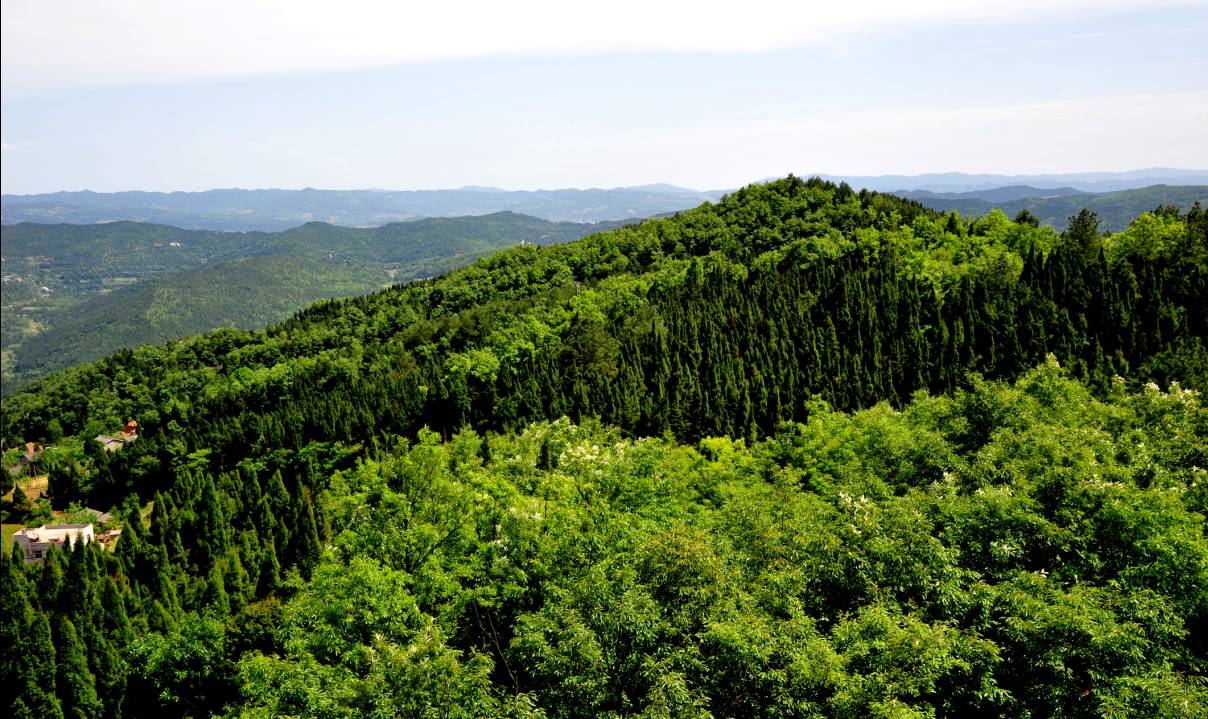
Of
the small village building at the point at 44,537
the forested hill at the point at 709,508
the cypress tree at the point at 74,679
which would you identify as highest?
the forested hill at the point at 709,508

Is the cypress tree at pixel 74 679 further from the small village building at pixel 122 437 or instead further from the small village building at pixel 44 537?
the small village building at pixel 122 437

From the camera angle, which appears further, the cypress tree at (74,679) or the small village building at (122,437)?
the small village building at (122,437)

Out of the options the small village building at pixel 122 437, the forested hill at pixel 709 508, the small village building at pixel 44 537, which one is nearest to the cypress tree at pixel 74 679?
the forested hill at pixel 709 508

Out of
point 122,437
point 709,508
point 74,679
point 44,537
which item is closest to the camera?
point 709,508

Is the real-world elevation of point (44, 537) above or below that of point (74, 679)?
below

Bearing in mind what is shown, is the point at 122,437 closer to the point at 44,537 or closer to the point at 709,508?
the point at 44,537

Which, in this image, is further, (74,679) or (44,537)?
(44,537)

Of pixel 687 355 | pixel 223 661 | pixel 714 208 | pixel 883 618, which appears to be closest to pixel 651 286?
pixel 687 355

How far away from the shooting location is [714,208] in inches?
5536

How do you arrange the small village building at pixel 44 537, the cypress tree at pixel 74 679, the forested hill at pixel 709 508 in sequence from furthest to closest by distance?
the small village building at pixel 44 537 → the cypress tree at pixel 74 679 → the forested hill at pixel 709 508

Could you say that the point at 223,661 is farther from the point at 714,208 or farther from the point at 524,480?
the point at 714,208

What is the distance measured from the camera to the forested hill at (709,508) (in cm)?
1947

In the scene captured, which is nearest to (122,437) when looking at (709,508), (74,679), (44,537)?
(44,537)

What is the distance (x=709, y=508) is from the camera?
40.5 meters
